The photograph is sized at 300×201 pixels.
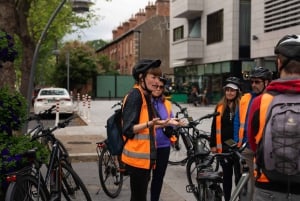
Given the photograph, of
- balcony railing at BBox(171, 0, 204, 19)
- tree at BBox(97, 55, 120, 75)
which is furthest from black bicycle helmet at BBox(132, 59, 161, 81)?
tree at BBox(97, 55, 120, 75)

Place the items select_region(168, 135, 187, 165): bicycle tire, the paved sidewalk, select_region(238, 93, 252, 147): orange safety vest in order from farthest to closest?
select_region(168, 135, 187, 165): bicycle tire → the paved sidewalk → select_region(238, 93, 252, 147): orange safety vest

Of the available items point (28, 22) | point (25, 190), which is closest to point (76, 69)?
point (28, 22)

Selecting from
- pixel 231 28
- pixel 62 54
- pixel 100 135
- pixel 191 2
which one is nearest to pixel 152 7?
pixel 62 54

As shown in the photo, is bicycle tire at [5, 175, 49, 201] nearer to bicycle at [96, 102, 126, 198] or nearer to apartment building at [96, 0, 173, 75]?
bicycle at [96, 102, 126, 198]

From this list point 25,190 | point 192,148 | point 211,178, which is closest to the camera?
point 25,190

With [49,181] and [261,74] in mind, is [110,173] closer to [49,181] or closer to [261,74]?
[49,181]

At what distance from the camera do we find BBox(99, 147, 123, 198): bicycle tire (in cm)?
701

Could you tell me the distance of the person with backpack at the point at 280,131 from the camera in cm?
245

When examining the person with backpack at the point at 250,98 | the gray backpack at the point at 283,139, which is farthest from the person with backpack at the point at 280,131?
the person with backpack at the point at 250,98

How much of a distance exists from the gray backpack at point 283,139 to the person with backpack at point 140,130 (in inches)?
70.9

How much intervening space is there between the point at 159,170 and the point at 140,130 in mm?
960

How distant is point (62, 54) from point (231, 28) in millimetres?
24080

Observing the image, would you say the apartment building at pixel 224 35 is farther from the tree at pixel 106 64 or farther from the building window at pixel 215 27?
the tree at pixel 106 64

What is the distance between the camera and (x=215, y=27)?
3572 centimetres
